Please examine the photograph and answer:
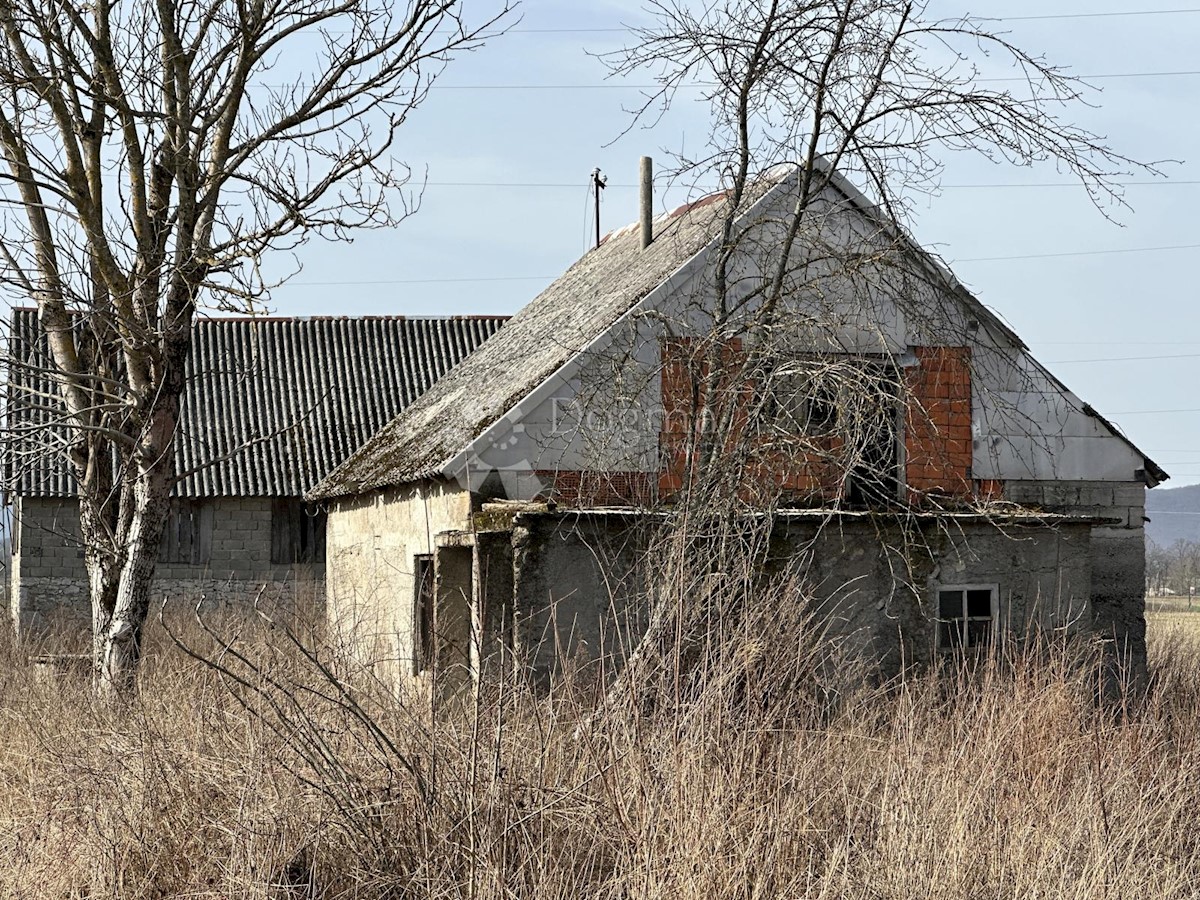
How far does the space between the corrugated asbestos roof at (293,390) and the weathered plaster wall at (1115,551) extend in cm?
1290

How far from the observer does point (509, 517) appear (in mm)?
9617

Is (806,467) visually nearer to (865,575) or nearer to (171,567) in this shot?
(865,575)

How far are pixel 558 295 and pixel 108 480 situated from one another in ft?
22.7

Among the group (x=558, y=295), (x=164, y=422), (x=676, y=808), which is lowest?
(x=676, y=808)

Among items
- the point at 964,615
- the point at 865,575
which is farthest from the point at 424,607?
the point at 964,615

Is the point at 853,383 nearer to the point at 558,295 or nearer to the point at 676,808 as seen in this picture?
the point at 676,808

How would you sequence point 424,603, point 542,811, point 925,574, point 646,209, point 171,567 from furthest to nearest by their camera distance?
point 171,567, point 646,209, point 424,603, point 925,574, point 542,811

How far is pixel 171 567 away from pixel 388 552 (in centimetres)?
987

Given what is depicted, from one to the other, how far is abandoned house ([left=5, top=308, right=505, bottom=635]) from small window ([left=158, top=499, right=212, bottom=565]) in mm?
16

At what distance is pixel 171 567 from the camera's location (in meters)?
21.7

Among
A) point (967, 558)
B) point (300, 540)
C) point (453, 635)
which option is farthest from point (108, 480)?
point (300, 540)

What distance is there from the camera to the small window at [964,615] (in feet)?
35.2

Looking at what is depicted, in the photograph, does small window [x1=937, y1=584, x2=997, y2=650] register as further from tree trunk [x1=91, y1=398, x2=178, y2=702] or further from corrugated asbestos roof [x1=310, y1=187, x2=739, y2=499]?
tree trunk [x1=91, y1=398, x2=178, y2=702]

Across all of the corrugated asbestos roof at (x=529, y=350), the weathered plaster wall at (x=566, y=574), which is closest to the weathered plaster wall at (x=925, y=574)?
the weathered plaster wall at (x=566, y=574)
